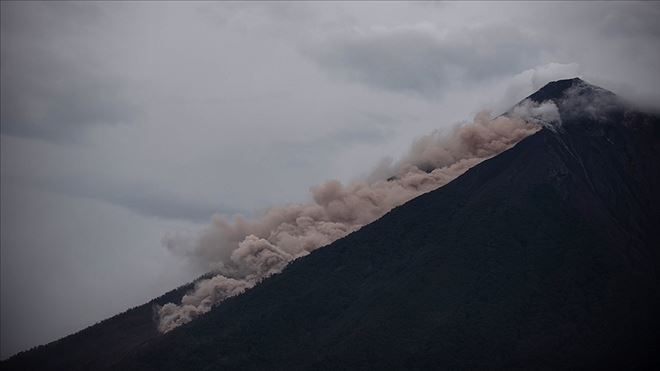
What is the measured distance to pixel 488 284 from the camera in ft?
417

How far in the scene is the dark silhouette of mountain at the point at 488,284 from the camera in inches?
4594

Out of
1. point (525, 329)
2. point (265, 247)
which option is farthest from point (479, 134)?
point (525, 329)

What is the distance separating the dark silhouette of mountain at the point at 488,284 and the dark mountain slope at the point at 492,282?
0.23 meters

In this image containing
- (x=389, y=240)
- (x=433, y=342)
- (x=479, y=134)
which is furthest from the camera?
(x=479, y=134)

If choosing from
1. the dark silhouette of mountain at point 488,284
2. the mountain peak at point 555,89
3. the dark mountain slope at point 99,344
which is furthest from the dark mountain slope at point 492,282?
the dark mountain slope at point 99,344

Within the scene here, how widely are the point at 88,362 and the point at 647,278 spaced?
296 feet

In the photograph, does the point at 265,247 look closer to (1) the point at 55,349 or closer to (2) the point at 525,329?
(1) the point at 55,349

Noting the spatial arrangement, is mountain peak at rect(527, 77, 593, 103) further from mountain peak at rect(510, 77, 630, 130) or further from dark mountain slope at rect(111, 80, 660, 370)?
dark mountain slope at rect(111, 80, 660, 370)

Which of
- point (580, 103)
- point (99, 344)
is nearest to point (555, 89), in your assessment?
point (580, 103)

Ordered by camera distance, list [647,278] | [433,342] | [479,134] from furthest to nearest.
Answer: [479,134], [647,278], [433,342]

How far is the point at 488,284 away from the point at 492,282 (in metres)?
0.83

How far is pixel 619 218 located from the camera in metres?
137

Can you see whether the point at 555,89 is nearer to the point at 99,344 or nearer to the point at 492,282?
the point at 492,282

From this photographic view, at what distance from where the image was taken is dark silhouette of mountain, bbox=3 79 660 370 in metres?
117
